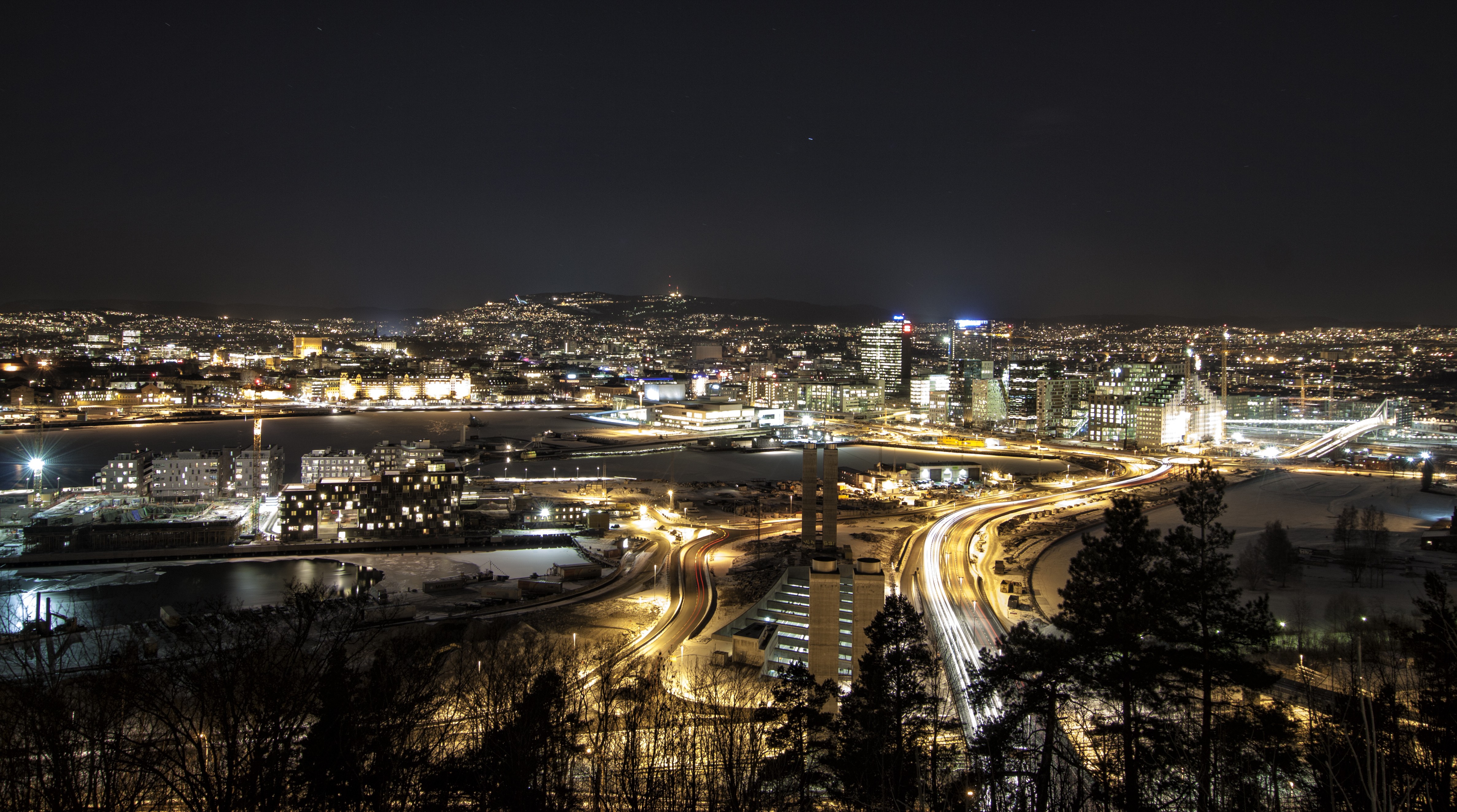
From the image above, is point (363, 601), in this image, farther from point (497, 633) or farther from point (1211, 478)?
point (1211, 478)

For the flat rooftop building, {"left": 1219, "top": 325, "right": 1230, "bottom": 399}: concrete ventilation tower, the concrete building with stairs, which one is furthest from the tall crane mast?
the flat rooftop building

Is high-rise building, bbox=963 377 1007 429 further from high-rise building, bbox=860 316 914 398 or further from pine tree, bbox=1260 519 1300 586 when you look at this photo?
pine tree, bbox=1260 519 1300 586

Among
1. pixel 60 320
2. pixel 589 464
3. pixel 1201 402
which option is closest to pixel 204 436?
pixel 589 464

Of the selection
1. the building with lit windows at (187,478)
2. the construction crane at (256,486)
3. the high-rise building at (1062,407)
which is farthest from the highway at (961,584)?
the high-rise building at (1062,407)

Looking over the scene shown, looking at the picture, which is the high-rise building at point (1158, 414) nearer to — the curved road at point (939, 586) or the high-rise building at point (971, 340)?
the curved road at point (939, 586)

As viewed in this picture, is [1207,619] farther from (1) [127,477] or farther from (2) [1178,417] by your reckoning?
(2) [1178,417]

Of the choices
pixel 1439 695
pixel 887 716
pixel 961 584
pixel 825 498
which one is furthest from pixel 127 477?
pixel 1439 695
